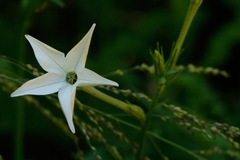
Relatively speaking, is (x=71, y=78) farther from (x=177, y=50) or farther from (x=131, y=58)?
(x=131, y=58)

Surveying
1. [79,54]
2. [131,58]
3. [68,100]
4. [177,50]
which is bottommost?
[68,100]

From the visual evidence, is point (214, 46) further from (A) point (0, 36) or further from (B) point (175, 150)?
(A) point (0, 36)

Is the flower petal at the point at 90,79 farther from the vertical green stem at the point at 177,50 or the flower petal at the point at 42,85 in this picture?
the vertical green stem at the point at 177,50

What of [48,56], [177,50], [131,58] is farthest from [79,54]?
[131,58]

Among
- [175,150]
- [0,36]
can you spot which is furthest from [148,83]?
[0,36]

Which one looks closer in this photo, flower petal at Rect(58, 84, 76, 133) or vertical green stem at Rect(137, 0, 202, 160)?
flower petal at Rect(58, 84, 76, 133)

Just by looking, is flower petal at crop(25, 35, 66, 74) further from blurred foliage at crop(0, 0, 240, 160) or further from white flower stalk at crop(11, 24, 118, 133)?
blurred foliage at crop(0, 0, 240, 160)

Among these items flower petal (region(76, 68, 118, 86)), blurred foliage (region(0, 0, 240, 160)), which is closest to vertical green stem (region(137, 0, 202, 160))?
flower petal (region(76, 68, 118, 86))
